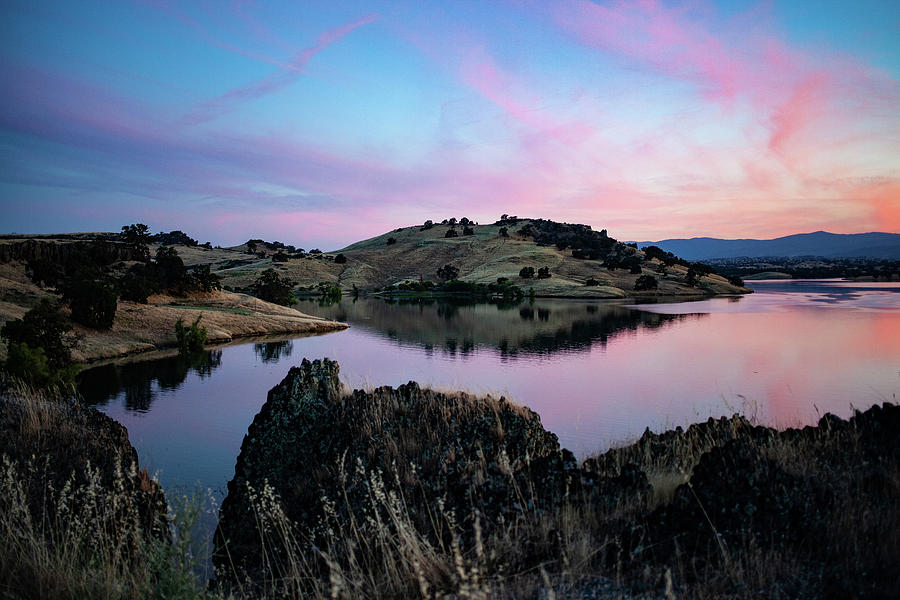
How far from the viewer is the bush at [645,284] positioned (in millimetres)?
92125

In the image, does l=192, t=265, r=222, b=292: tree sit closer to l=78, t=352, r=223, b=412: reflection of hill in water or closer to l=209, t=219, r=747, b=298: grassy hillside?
l=78, t=352, r=223, b=412: reflection of hill in water

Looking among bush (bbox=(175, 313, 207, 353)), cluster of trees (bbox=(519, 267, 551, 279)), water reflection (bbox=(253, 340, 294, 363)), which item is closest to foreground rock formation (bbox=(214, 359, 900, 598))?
water reflection (bbox=(253, 340, 294, 363))

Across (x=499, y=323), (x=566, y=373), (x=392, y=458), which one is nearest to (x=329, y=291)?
(x=499, y=323)

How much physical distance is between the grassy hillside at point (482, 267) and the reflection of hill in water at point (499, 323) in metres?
22.1

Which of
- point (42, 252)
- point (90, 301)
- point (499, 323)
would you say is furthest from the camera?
point (499, 323)

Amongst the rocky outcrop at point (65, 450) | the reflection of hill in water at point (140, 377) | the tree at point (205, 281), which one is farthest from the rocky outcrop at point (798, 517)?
the tree at point (205, 281)

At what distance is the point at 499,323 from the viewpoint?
51281 mm

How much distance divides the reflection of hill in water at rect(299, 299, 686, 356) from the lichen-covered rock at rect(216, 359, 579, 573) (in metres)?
23.7

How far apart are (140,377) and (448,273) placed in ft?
289

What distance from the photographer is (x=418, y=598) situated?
4250 millimetres

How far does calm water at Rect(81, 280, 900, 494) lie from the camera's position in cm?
1658

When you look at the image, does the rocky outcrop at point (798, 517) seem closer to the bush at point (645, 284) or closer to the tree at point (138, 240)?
the tree at point (138, 240)

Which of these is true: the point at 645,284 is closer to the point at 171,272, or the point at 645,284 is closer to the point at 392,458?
the point at 171,272

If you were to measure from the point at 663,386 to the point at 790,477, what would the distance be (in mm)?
19370
